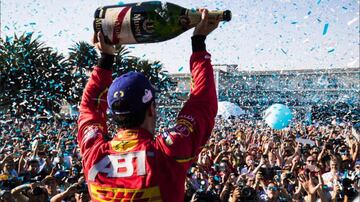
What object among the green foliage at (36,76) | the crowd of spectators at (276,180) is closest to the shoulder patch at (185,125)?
the crowd of spectators at (276,180)

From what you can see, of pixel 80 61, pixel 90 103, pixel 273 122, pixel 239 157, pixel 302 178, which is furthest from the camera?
pixel 80 61

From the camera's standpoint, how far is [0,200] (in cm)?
626

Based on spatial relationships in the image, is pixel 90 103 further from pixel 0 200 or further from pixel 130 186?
pixel 0 200

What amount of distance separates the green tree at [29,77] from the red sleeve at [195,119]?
3759cm

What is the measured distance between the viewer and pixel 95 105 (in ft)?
8.02

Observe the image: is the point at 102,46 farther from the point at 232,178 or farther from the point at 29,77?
the point at 29,77

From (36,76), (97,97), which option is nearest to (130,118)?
(97,97)

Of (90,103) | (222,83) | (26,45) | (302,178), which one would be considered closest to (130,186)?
(90,103)

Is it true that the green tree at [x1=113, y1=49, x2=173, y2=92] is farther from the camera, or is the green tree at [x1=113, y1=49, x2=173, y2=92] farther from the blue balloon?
the camera

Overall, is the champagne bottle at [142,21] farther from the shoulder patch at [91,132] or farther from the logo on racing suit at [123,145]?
the logo on racing suit at [123,145]

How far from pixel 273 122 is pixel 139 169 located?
16.0m

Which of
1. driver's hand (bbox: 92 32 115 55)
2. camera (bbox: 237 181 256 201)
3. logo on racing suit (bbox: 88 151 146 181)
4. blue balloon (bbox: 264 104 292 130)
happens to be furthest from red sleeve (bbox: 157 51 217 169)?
blue balloon (bbox: 264 104 292 130)

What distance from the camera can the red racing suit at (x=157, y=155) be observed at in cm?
202

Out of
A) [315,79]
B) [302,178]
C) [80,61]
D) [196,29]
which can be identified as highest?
[196,29]
